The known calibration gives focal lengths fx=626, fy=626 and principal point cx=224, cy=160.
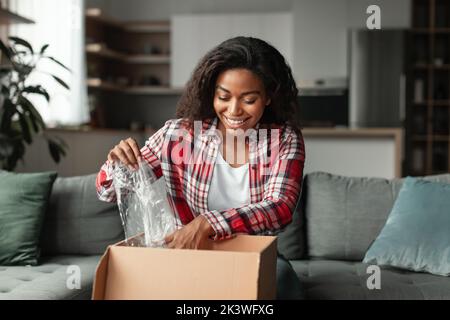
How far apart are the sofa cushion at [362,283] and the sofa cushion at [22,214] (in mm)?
929

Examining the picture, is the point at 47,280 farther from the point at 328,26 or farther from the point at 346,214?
the point at 328,26

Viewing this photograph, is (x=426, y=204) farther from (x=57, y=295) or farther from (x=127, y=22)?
(x=127, y=22)

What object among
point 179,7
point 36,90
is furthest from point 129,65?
point 36,90

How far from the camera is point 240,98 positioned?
1.56 meters

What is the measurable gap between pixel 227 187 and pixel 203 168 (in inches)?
3.1

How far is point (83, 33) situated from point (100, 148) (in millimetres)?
1413

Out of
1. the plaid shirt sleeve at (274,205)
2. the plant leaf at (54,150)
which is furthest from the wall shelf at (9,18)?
the plaid shirt sleeve at (274,205)

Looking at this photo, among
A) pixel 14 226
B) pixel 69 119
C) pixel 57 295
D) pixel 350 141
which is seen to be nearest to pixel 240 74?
pixel 57 295

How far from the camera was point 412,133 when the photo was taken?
21.9 ft

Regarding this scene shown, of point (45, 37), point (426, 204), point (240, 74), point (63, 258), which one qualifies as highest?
point (45, 37)

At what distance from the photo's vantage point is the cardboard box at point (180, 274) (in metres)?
1.10

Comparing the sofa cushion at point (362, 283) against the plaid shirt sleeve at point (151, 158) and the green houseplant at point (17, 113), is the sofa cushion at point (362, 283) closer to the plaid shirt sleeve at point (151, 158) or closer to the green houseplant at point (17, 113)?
the plaid shirt sleeve at point (151, 158)

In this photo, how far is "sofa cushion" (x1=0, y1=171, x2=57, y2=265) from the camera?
2158 mm

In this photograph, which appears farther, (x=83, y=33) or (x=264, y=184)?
(x=83, y=33)
